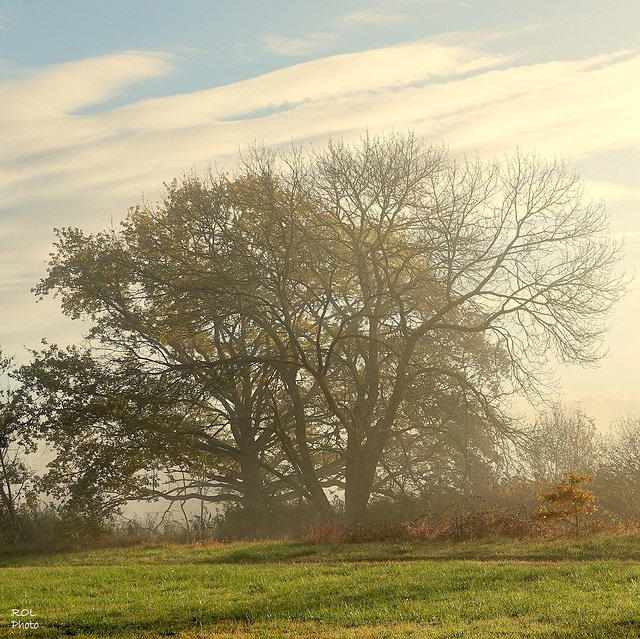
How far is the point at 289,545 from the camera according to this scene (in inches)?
743

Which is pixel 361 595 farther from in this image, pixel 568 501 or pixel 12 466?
pixel 12 466

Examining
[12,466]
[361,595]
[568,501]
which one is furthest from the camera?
[12,466]

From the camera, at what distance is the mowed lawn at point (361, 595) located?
992 centimetres

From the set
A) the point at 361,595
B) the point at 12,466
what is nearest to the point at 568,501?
the point at 361,595

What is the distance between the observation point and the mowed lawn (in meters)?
9.92

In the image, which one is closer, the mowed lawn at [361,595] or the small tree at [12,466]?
the mowed lawn at [361,595]

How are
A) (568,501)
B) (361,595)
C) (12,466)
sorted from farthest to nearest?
(12,466) → (568,501) → (361,595)

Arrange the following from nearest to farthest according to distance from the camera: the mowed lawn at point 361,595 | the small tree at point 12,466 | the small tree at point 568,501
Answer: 1. the mowed lawn at point 361,595
2. the small tree at point 568,501
3. the small tree at point 12,466

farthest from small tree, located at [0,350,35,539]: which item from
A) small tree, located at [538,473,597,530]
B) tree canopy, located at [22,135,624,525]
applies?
small tree, located at [538,473,597,530]

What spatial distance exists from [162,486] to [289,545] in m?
12.4

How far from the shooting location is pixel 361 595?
11.8 metres

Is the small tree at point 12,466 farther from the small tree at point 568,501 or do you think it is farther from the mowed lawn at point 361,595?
the small tree at point 568,501

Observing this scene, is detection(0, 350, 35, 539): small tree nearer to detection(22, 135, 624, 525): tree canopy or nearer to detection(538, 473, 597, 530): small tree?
detection(22, 135, 624, 525): tree canopy

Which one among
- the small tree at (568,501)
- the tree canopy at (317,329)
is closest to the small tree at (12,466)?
the tree canopy at (317,329)
